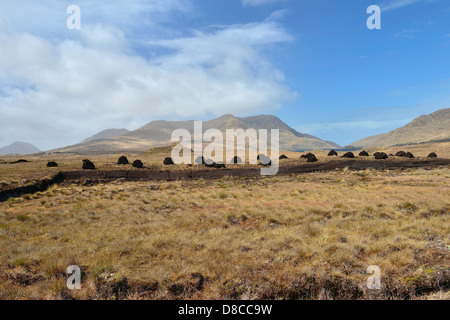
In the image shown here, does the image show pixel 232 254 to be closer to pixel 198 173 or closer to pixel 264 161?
pixel 198 173

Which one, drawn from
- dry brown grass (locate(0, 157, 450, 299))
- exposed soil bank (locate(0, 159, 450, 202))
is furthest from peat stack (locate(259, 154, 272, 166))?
dry brown grass (locate(0, 157, 450, 299))

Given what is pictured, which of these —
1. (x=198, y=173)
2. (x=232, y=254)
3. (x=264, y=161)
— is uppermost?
(x=264, y=161)

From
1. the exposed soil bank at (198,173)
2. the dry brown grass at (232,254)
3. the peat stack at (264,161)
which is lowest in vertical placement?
the dry brown grass at (232,254)

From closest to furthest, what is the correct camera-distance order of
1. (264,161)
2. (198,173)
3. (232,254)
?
1. (232,254)
2. (198,173)
3. (264,161)

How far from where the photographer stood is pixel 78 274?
5.86 meters

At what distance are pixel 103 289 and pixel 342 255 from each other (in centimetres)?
599

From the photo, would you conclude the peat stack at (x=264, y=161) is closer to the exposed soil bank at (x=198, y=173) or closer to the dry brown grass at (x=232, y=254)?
the exposed soil bank at (x=198, y=173)

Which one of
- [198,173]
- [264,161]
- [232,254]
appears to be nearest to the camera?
[232,254]

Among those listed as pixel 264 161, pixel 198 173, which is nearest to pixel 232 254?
pixel 198 173

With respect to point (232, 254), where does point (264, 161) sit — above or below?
above

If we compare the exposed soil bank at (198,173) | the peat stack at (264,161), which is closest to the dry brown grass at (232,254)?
the exposed soil bank at (198,173)

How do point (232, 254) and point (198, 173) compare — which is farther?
point (198, 173)
